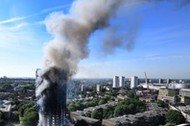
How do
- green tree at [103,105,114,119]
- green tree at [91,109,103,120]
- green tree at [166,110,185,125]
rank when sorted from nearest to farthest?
1. green tree at [166,110,185,125]
2. green tree at [91,109,103,120]
3. green tree at [103,105,114,119]

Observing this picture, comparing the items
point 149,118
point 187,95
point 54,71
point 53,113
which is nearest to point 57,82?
point 54,71

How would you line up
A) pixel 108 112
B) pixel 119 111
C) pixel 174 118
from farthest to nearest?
pixel 119 111
pixel 108 112
pixel 174 118

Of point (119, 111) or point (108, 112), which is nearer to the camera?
point (108, 112)

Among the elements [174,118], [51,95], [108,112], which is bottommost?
[174,118]

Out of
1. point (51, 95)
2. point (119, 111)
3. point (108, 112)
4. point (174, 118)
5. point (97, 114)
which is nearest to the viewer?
point (51, 95)

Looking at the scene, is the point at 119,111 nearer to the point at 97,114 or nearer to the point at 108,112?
the point at 108,112

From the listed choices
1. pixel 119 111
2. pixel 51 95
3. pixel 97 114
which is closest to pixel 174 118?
pixel 119 111

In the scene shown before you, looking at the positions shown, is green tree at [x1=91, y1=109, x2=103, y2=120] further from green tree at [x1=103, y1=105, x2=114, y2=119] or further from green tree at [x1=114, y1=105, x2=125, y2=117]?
green tree at [x1=114, y1=105, x2=125, y2=117]

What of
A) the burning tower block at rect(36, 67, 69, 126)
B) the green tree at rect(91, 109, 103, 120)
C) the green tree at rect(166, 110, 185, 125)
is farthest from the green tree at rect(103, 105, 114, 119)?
the burning tower block at rect(36, 67, 69, 126)

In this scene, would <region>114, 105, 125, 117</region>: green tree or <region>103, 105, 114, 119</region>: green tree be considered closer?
<region>103, 105, 114, 119</region>: green tree
